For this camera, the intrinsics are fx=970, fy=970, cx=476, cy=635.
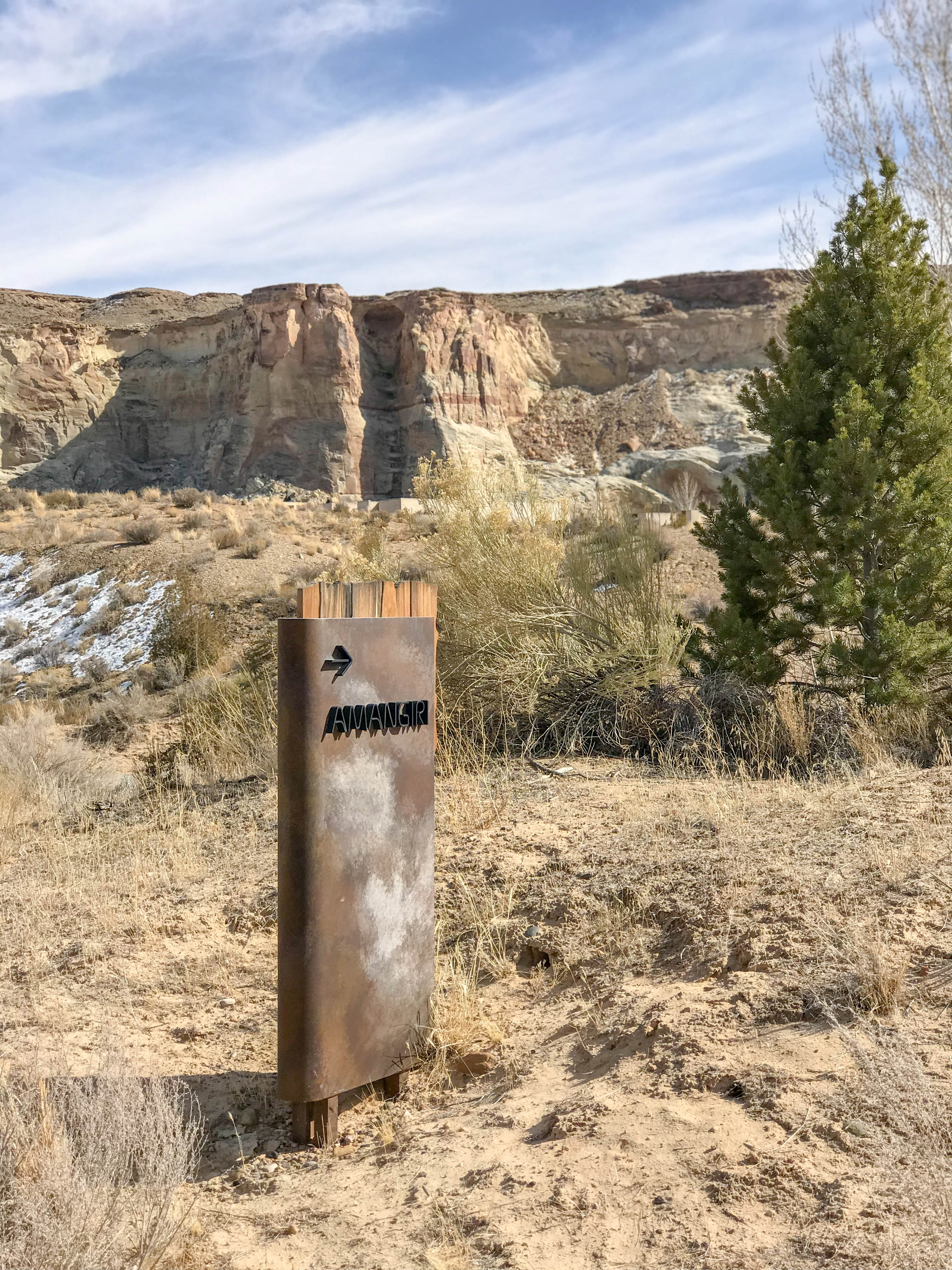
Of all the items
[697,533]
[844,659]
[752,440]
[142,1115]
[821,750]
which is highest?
[752,440]

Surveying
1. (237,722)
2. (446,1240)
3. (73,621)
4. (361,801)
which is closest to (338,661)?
(361,801)

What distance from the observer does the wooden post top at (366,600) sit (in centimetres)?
329

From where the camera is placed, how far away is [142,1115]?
3023mm

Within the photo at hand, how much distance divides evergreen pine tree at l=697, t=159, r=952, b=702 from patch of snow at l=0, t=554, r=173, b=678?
961cm

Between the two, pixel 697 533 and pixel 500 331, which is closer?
pixel 697 533

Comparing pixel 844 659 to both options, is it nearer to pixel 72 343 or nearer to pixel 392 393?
pixel 392 393

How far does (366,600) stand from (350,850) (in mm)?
867

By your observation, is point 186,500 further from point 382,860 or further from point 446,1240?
A: point 446,1240

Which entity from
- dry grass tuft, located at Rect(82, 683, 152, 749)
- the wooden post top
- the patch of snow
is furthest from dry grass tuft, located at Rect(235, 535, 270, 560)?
the wooden post top

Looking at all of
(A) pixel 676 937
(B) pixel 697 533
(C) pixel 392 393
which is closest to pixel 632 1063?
(A) pixel 676 937

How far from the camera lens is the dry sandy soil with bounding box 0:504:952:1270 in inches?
97.4

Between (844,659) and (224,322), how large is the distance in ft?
159

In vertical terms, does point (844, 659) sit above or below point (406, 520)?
below

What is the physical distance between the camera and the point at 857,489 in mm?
7402
